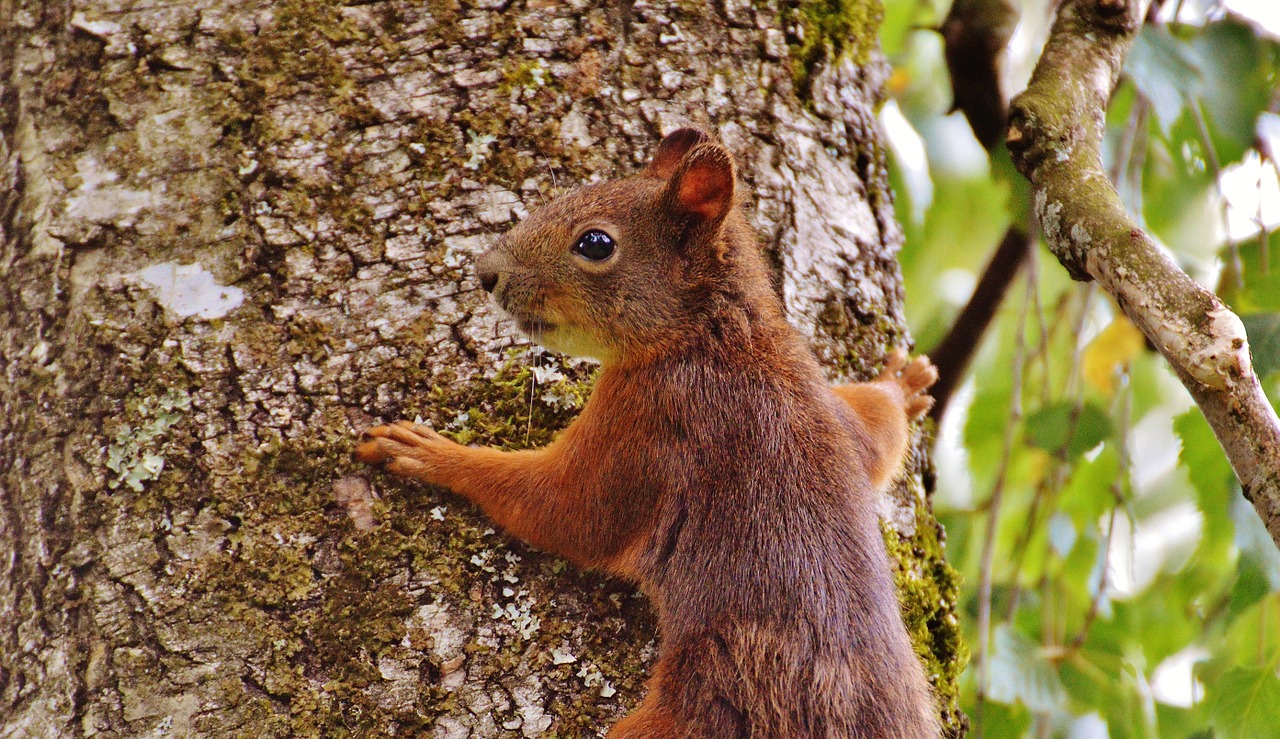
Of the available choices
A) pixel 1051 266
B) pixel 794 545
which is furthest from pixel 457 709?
pixel 1051 266

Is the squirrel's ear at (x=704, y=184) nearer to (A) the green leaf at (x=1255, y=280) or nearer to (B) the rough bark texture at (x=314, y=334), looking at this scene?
(B) the rough bark texture at (x=314, y=334)

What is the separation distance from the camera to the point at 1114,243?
6.55ft

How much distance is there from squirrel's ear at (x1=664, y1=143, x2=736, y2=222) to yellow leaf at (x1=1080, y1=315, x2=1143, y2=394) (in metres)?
1.64

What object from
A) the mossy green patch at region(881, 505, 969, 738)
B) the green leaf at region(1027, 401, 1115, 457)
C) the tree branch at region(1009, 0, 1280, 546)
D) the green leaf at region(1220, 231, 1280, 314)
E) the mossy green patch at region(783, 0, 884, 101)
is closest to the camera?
the tree branch at region(1009, 0, 1280, 546)

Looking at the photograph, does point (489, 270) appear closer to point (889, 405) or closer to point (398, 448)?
point (398, 448)

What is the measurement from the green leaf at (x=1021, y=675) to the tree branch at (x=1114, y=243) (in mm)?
1217

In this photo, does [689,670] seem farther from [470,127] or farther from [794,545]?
[470,127]

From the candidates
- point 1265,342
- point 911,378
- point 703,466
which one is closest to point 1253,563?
point 1265,342

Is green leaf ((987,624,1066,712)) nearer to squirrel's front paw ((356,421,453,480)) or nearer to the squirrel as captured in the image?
the squirrel

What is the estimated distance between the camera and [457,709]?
7.26 feet

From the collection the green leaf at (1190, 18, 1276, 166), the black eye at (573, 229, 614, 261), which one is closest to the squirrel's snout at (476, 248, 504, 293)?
the black eye at (573, 229, 614, 261)

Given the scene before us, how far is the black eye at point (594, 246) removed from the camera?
9.31ft

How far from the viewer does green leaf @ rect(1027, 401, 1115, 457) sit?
3400 mm

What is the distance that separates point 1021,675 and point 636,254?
155 centimetres
